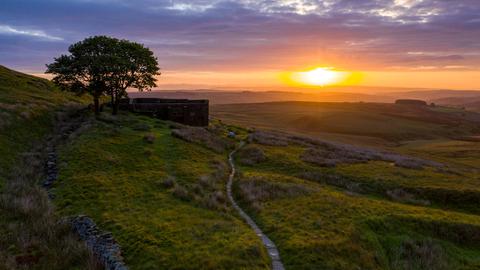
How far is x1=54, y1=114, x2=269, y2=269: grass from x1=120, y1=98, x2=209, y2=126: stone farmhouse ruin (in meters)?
17.8

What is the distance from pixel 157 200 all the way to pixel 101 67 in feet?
105

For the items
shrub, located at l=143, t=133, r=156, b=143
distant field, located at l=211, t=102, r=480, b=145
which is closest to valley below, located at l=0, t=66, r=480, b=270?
shrub, located at l=143, t=133, r=156, b=143

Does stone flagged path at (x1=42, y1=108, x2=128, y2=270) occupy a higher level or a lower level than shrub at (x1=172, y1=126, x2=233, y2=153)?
lower

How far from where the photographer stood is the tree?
172 feet

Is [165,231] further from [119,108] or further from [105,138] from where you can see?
[119,108]

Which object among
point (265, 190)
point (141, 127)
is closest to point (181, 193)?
point (265, 190)

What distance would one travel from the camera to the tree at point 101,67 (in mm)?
52312

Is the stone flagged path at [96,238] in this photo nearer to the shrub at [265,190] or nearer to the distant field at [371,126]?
the shrub at [265,190]

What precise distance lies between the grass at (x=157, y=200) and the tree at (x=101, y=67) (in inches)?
506

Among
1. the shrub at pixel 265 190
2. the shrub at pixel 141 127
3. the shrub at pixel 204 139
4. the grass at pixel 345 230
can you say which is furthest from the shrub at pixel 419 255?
the shrub at pixel 141 127

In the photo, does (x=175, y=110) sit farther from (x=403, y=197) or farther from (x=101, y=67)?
(x=403, y=197)

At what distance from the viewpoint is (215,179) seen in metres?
31.5

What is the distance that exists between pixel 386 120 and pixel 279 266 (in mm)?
129739

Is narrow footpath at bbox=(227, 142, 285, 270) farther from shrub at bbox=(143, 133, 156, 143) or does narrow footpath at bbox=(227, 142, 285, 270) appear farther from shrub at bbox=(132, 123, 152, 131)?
shrub at bbox=(132, 123, 152, 131)
